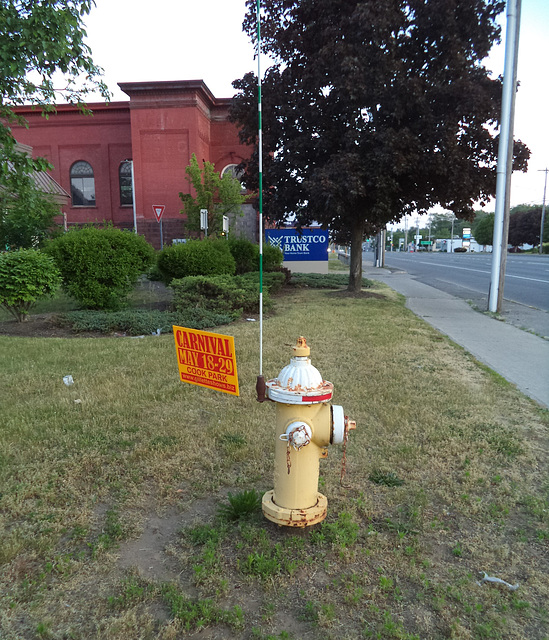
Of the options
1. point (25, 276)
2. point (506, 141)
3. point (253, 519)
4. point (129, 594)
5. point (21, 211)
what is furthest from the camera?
point (506, 141)

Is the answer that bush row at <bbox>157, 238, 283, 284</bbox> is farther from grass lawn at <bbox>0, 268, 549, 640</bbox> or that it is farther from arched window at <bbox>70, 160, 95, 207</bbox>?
arched window at <bbox>70, 160, 95, 207</bbox>

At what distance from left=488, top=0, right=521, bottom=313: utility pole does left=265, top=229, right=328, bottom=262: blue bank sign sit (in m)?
10.5

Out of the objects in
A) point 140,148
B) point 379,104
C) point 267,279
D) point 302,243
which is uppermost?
point 140,148

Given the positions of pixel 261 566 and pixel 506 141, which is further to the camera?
pixel 506 141

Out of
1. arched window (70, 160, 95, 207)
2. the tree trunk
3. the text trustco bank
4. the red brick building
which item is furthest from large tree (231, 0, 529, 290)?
arched window (70, 160, 95, 207)

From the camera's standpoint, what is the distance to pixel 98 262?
9.09 m

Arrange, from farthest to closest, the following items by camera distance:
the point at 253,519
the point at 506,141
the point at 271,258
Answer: the point at 271,258, the point at 506,141, the point at 253,519

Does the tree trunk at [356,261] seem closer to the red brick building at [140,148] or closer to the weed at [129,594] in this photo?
the red brick building at [140,148]

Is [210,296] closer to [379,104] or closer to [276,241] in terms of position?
[379,104]


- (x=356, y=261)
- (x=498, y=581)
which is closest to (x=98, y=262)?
(x=356, y=261)

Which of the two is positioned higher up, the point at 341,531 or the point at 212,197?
the point at 212,197

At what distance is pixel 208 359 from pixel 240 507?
3.29 ft

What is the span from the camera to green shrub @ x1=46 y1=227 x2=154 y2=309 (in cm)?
898

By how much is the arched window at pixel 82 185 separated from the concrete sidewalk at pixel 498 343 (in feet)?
72.2
